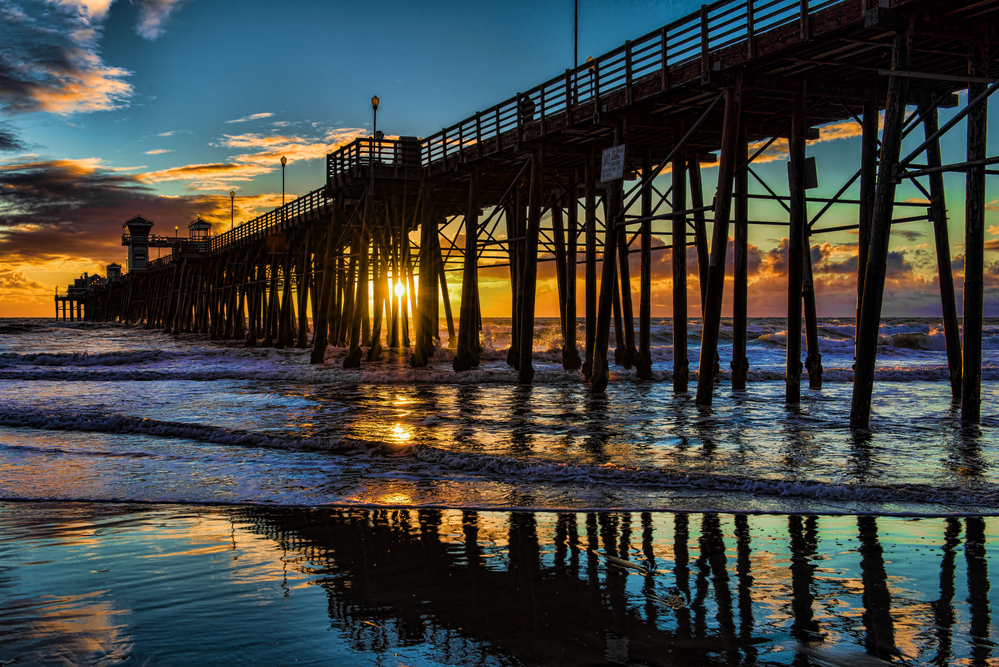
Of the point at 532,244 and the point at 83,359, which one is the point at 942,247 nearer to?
the point at 532,244

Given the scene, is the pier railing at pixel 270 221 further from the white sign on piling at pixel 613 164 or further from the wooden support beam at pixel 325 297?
the white sign on piling at pixel 613 164

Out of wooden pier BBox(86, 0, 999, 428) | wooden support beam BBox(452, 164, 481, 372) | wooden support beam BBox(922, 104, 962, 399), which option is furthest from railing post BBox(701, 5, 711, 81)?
wooden support beam BBox(452, 164, 481, 372)

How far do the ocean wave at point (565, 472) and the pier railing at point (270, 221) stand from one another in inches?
554

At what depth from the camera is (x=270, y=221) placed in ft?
104

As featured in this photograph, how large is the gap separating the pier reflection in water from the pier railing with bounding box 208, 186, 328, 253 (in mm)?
19065

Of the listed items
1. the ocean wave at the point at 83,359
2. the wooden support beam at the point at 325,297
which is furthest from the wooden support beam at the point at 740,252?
the ocean wave at the point at 83,359

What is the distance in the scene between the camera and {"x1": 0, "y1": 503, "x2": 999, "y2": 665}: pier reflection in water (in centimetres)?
298

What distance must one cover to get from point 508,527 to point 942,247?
9.12 m

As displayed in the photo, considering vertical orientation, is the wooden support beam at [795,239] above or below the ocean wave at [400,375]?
above

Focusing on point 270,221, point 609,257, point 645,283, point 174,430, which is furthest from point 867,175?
point 270,221

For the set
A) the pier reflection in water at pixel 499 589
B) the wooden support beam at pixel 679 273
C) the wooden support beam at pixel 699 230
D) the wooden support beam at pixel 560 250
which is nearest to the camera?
the pier reflection in water at pixel 499 589

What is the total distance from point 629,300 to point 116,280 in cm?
7936

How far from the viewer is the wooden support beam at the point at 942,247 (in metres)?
10.8

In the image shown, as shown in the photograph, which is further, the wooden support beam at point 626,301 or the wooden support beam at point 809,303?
the wooden support beam at point 626,301
